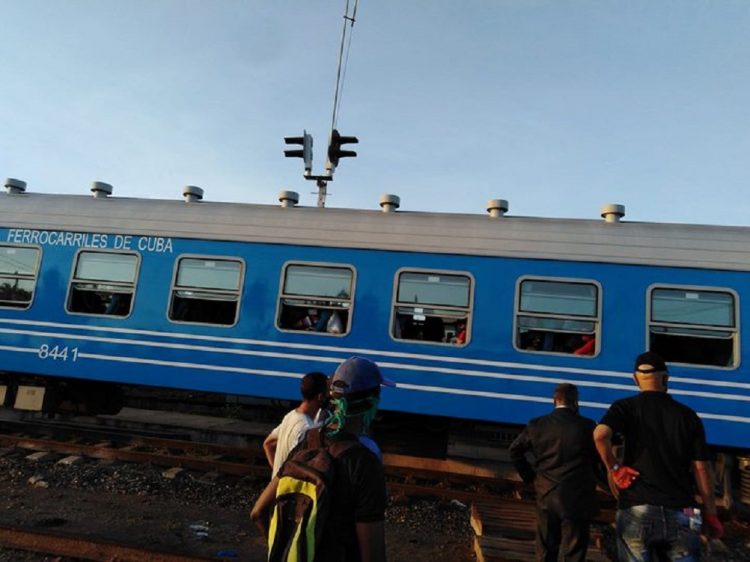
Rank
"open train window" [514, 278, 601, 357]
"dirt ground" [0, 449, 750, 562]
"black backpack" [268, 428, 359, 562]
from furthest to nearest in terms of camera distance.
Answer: "open train window" [514, 278, 601, 357], "dirt ground" [0, 449, 750, 562], "black backpack" [268, 428, 359, 562]

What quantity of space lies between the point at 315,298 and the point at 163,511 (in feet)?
9.96

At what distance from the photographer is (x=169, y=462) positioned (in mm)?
7461

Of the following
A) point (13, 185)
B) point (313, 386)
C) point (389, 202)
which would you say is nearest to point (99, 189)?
point (13, 185)

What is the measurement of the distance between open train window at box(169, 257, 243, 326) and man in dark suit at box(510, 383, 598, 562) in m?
4.92

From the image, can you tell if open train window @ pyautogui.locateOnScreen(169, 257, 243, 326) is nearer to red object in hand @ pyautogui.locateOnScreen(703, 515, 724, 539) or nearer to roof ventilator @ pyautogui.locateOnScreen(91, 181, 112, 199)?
roof ventilator @ pyautogui.locateOnScreen(91, 181, 112, 199)

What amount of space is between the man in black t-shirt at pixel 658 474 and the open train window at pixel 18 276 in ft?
26.6

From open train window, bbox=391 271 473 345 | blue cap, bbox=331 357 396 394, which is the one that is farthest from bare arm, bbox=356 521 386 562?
open train window, bbox=391 271 473 345

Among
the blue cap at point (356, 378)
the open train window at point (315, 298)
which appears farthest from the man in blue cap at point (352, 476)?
the open train window at point (315, 298)

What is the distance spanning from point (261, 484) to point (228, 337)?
1.92 m

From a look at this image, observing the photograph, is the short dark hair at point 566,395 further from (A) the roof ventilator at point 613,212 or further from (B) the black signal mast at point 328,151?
(B) the black signal mast at point 328,151

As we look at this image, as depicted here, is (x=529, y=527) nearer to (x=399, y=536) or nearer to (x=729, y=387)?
(x=399, y=536)

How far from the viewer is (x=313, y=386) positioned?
149 inches

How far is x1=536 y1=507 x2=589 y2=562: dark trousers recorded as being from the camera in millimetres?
3799

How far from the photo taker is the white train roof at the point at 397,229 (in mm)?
6945
